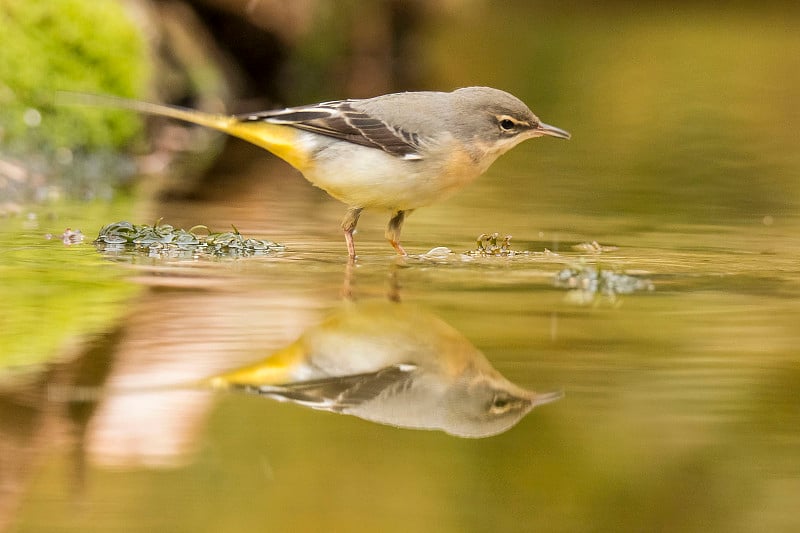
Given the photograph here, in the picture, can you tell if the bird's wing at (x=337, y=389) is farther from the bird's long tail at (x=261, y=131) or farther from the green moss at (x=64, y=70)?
the green moss at (x=64, y=70)

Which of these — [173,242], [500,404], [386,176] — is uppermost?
[386,176]

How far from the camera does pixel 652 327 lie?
19.3 feet

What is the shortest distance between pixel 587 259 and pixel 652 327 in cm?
196

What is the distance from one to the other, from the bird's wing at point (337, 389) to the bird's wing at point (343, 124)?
276 cm

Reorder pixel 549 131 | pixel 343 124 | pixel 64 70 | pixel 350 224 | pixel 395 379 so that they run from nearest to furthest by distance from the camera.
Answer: pixel 395 379, pixel 343 124, pixel 549 131, pixel 350 224, pixel 64 70

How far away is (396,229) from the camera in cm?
802

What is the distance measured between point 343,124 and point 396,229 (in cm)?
70

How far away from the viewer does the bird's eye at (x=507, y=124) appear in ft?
25.6

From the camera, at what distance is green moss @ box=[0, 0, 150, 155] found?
11.6 metres

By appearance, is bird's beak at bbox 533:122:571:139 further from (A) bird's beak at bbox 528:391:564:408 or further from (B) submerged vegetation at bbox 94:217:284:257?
(A) bird's beak at bbox 528:391:564:408

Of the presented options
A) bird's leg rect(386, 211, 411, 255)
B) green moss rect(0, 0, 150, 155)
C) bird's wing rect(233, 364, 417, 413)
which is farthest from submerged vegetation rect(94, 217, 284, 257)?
green moss rect(0, 0, 150, 155)

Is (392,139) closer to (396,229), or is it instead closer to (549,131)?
(396,229)

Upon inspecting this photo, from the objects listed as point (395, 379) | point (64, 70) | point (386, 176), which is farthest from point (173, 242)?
point (64, 70)

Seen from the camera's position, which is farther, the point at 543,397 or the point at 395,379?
the point at 395,379
